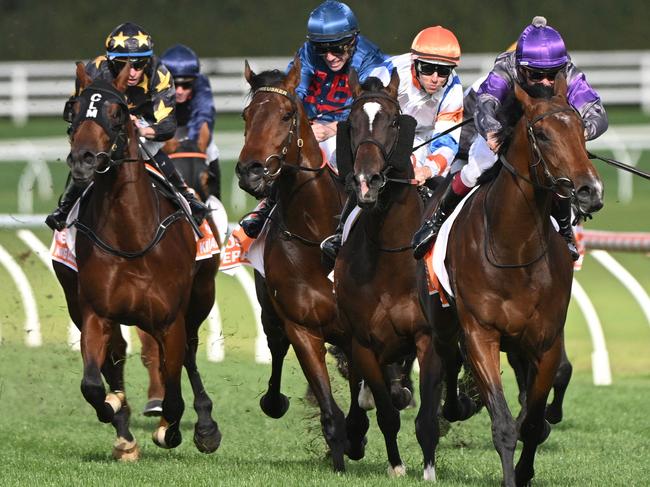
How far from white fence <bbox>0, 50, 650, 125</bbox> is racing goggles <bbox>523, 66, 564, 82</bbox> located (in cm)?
2085

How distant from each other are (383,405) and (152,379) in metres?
2.64

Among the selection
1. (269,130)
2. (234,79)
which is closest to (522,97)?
(269,130)

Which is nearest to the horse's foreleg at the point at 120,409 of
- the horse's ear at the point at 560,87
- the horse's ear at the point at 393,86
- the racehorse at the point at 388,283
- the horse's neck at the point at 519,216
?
the racehorse at the point at 388,283

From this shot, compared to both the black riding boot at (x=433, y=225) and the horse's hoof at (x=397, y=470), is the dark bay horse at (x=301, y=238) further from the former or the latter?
the black riding boot at (x=433, y=225)

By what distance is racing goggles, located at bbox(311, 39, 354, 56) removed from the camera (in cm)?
807

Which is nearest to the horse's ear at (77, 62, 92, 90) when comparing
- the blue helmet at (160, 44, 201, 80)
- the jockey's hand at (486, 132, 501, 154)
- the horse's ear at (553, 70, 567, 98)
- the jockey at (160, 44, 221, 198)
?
the jockey's hand at (486, 132, 501, 154)

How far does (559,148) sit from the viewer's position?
241 inches

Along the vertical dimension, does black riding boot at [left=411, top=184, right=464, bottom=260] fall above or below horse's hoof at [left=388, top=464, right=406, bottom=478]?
above

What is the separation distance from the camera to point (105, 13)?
30266 mm

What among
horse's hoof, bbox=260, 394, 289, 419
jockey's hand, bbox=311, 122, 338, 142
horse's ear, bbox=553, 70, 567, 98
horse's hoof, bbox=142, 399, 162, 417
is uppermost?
horse's ear, bbox=553, 70, 567, 98

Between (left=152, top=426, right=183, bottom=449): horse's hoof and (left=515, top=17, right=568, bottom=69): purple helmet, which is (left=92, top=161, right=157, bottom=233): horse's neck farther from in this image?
(left=515, top=17, right=568, bottom=69): purple helmet

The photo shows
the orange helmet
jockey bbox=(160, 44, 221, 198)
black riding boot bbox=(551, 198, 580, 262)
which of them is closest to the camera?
black riding boot bbox=(551, 198, 580, 262)

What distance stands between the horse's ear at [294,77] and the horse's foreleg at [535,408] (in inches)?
77.2

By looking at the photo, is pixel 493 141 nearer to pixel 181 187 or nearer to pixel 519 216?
pixel 519 216
